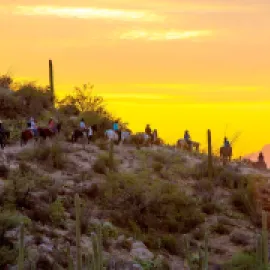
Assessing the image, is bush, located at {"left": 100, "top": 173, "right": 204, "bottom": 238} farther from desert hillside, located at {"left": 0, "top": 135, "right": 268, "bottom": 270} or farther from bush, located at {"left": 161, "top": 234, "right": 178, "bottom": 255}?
bush, located at {"left": 161, "top": 234, "right": 178, "bottom": 255}

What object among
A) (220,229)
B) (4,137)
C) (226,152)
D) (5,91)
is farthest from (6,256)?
(5,91)

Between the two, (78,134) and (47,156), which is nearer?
(47,156)

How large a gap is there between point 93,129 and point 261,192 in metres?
12.2

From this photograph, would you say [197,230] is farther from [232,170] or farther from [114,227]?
[232,170]

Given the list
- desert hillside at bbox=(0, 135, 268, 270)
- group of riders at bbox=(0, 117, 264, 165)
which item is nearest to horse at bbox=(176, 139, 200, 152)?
group of riders at bbox=(0, 117, 264, 165)

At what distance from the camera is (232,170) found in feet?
156

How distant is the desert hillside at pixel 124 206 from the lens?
111ft

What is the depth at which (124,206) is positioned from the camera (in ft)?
129

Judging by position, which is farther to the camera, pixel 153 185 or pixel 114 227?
pixel 153 185

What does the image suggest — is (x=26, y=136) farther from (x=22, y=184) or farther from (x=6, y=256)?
(x=6, y=256)

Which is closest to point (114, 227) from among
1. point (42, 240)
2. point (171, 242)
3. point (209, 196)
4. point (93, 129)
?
point (171, 242)

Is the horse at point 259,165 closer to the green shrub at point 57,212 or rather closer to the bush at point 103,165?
the bush at point 103,165

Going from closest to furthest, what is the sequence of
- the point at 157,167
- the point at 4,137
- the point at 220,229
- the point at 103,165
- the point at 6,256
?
the point at 6,256 → the point at 220,229 → the point at 103,165 → the point at 4,137 → the point at 157,167

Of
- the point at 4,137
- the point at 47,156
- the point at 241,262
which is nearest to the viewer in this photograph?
the point at 241,262
